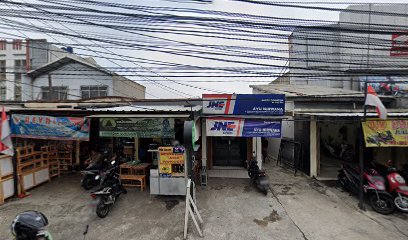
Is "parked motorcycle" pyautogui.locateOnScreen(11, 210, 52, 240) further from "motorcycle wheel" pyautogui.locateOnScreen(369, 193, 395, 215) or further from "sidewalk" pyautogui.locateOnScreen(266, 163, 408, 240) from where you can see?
"motorcycle wheel" pyautogui.locateOnScreen(369, 193, 395, 215)

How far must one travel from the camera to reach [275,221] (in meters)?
5.79

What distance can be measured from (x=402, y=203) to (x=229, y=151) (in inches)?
261

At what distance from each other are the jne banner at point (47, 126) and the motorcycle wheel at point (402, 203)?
35.6 ft

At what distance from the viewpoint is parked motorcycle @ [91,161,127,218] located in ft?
19.5

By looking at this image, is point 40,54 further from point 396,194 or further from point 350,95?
point 396,194

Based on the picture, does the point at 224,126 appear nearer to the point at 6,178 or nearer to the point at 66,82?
the point at 6,178

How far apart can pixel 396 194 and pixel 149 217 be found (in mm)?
7716

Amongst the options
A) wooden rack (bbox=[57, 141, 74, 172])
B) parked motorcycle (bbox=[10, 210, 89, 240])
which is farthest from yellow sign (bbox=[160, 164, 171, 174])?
wooden rack (bbox=[57, 141, 74, 172])

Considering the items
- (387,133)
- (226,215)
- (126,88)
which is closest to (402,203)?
(387,133)

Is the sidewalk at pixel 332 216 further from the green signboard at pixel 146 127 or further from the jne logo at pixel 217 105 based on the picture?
the green signboard at pixel 146 127

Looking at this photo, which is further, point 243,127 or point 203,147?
point 203,147

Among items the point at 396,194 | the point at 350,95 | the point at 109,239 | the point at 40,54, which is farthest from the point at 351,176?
the point at 40,54

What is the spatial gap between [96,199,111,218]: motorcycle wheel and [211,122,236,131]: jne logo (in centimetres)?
490

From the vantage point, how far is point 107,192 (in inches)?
239
